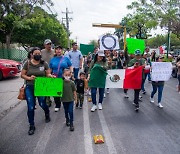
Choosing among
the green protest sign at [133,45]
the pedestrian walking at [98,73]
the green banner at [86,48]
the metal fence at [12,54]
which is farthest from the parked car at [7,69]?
the metal fence at [12,54]

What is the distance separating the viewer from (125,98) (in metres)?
7.81

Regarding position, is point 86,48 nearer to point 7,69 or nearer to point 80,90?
point 7,69

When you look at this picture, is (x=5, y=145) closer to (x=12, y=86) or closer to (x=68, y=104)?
(x=68, y=104)

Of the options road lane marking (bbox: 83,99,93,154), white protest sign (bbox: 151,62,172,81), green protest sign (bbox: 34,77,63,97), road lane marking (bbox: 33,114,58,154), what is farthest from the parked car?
white protest sign (bbox: 151,62,172,81)

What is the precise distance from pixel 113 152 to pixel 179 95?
5441 millimetres

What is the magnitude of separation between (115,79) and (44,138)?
287 centimetres

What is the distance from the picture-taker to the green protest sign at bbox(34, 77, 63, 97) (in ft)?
15.1

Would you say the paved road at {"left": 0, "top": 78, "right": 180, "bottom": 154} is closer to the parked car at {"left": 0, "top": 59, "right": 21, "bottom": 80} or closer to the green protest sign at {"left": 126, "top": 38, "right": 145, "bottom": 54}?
the green protest sign at {"left": 126, "top": 38, "right": 145, "bottom": 54}

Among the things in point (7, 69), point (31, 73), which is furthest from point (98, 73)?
point (7, 69)

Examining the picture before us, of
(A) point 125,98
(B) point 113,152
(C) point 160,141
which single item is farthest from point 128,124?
(A) point 125,98

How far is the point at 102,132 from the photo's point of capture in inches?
186

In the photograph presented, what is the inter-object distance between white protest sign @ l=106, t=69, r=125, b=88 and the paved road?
0.67 m

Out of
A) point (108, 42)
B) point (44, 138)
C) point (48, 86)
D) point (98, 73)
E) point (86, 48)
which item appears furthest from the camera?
point (86, 48)

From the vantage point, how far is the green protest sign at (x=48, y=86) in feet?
15.1
